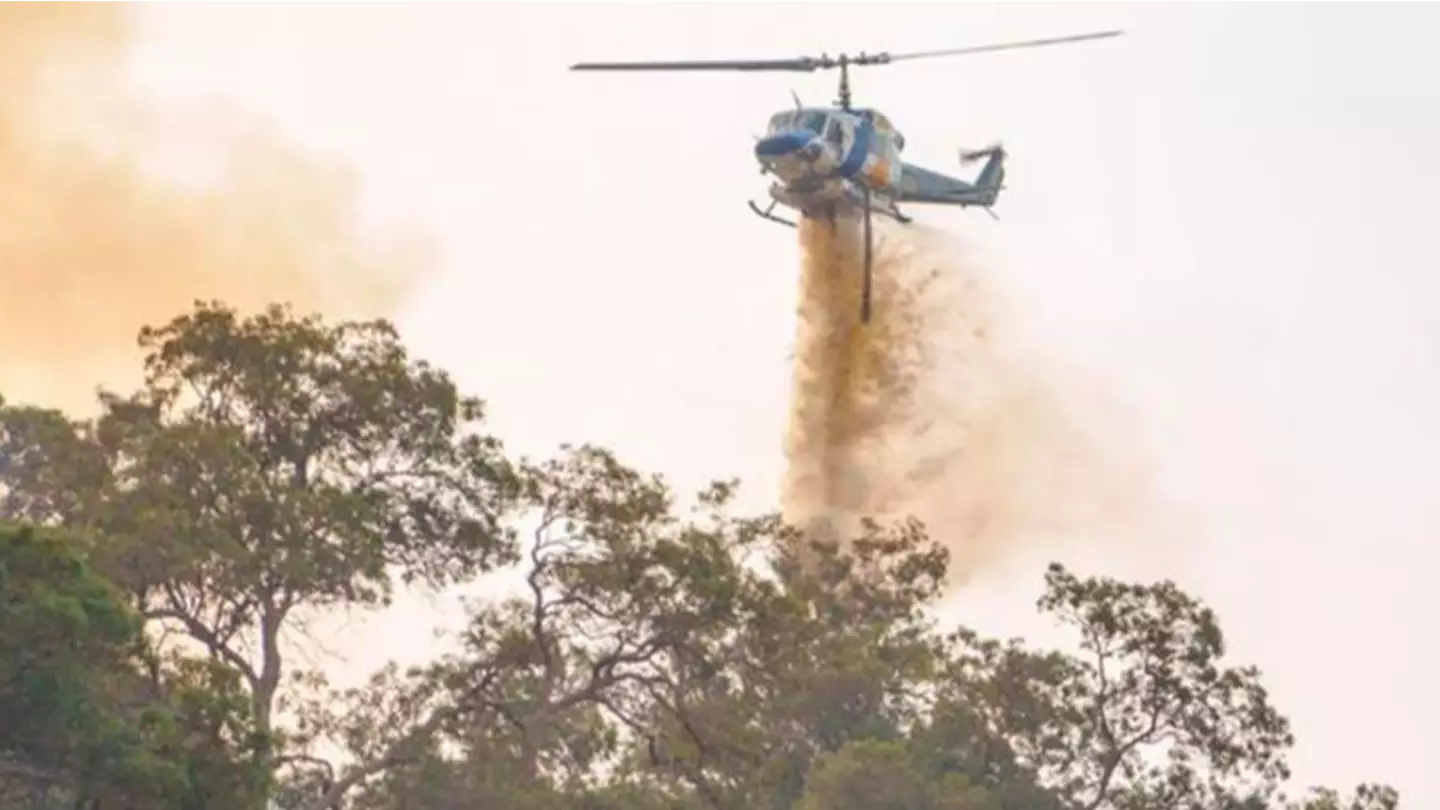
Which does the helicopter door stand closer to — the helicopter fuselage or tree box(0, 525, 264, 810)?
the helicopter fuselage

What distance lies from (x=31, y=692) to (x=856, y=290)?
1884 inches

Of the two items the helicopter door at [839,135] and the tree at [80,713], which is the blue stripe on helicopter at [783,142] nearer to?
the helicopter door at [839,135]

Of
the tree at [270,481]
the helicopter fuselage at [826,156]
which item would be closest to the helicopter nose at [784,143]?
the helicopter fuselage at [826,156]

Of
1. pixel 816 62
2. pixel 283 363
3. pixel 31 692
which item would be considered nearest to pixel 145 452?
pixel 283 363

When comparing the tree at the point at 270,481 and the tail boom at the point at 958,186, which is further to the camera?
the tail boom at the point at 958,186

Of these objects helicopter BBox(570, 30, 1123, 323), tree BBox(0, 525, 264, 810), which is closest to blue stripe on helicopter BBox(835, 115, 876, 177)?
helicopter BBox(570, 30, 1123, 323)

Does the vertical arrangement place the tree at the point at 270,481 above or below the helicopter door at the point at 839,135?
below

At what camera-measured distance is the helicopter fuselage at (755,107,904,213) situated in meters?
76.5

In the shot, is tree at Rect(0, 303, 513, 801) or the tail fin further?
the tail fin

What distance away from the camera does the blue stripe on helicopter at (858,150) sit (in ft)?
257

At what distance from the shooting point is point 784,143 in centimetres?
7600

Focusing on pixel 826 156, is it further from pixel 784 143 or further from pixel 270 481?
pixel 270 481

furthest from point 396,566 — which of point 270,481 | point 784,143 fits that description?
point 784,143

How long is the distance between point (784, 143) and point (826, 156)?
152 centimetres
